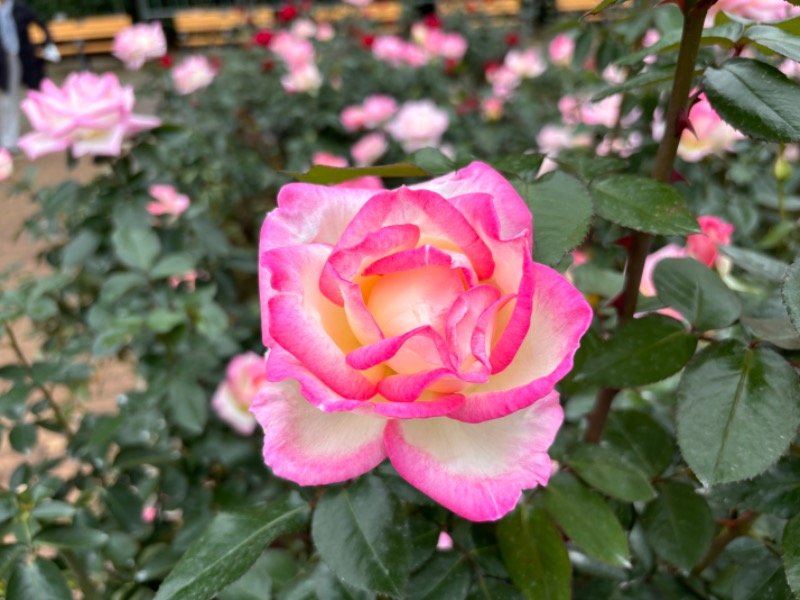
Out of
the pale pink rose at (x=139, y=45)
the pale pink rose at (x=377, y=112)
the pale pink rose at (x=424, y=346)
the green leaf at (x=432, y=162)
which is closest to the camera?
the pale pink rose at (x=424, y=346)

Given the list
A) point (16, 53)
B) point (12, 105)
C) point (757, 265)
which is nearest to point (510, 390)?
point (757, 265)

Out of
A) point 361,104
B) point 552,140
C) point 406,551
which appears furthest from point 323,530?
point 361,104

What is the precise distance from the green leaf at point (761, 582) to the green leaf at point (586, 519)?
0.10 metres

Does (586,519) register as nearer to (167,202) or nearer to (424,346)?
(424,346)

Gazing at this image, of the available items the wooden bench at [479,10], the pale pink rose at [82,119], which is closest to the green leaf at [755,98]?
the pale pink rose at [82,119]

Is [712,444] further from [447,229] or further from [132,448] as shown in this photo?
[132,448]

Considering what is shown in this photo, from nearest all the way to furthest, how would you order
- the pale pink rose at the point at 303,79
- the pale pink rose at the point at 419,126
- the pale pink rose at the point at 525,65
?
the pale pink rose at the point at 419,126 < the pale pink rose at the point at 303,79 < the pale pink rose at the point at 525,65

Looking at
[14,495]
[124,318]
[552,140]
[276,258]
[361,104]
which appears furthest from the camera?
[361,104]

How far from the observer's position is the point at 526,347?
0.97ft

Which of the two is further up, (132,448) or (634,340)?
(634,340)

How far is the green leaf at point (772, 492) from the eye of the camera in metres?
0.37

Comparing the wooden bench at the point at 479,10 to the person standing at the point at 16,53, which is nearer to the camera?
the person standing at the point at 16,53

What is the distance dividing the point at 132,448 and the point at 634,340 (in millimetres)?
616

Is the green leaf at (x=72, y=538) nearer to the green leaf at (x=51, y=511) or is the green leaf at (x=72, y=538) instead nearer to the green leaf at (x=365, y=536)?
the green leaf at (x=51, y=511)
